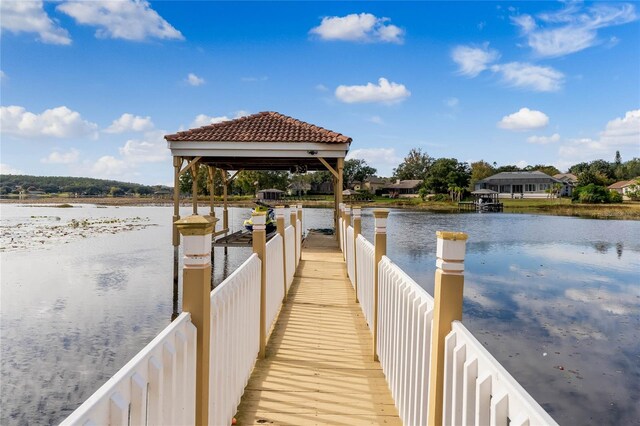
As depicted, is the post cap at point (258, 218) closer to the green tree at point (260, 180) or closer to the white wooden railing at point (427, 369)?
the white wooden railing at point (427, 369)

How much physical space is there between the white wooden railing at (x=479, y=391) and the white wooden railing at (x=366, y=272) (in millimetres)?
2406

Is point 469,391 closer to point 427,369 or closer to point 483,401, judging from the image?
point 483,401

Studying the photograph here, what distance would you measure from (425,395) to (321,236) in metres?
13.3

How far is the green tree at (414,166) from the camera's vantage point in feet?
305

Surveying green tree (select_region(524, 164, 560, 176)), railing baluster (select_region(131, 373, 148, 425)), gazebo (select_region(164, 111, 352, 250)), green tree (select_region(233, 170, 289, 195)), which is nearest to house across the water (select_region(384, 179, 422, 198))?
green tree (select_region(233, 170, 289, 195))

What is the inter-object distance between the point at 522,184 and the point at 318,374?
6887cm

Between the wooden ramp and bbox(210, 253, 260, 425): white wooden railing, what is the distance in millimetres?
189

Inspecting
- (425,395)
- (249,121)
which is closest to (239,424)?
(425,395)

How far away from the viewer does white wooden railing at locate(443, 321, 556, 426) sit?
44.6 inches

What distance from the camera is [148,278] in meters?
12.4

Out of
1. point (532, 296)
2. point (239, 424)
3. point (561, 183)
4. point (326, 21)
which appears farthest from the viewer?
point (561, 183)

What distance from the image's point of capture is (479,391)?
137 cm

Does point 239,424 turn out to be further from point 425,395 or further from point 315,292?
point 315,292

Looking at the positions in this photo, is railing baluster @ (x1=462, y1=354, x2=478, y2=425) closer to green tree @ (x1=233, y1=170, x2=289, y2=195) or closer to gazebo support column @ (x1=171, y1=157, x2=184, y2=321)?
gazebo support column @ (x1=171, y1=157, x2=184, y2=321)
